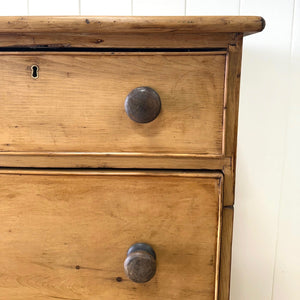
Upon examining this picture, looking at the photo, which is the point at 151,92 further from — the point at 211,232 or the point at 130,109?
the point at 211,232

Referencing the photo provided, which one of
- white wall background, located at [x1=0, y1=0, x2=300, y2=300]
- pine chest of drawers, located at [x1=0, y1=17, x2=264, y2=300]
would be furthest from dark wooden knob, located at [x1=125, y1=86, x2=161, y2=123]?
white wall background, located at [x1=0, y1=0, x2=300, y2=300]

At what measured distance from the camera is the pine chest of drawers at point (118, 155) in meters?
0.45

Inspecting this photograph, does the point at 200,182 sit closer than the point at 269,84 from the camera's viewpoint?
Yes

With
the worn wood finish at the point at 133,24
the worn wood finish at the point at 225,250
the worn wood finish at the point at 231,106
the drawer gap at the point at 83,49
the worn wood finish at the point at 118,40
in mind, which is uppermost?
the worn wood finish at the point at 133,24

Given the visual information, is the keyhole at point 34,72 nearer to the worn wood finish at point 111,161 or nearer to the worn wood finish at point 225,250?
the worn wood finish at point 111,161

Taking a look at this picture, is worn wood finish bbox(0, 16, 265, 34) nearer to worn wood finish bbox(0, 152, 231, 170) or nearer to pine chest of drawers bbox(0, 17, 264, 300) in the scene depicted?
pine chest of drawers bbox(0, 17, 264, 300)

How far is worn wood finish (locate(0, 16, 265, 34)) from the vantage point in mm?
419

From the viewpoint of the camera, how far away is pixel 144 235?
0.50 meters

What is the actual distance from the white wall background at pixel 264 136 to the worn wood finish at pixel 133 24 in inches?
18.5

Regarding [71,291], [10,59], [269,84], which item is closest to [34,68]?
[10,59]

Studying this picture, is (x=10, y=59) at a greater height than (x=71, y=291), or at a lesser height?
greater

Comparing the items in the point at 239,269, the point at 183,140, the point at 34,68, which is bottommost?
the point at 239,269

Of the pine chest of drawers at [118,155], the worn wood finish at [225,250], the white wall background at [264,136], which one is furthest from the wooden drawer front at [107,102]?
the white wall background at [264,136]

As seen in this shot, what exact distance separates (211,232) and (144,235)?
0.12 metres
